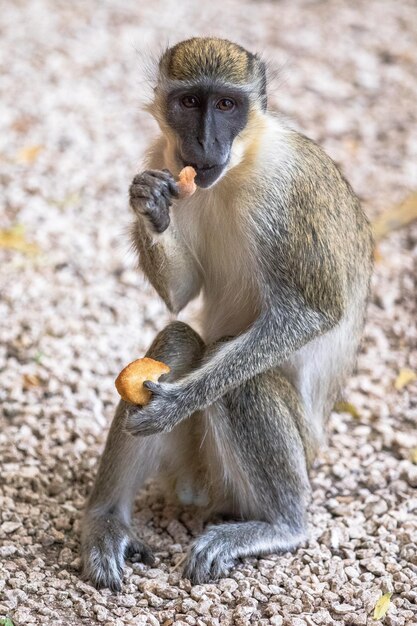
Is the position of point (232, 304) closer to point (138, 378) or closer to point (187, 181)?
point (138, 378)

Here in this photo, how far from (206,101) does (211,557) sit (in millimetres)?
2126

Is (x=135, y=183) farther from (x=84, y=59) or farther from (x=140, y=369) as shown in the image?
(x=84, y=59)

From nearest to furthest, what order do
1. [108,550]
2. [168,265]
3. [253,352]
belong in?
[253,352], [108,550], [168,265]

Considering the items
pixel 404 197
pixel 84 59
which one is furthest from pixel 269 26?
pixel 404 197

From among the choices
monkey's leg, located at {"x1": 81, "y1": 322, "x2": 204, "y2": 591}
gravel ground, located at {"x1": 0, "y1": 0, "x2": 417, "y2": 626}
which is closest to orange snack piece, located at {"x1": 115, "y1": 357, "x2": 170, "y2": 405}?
monkey's leg, located at {"x1": 81, "y1": 322, "x2": 204, "y2": 591}

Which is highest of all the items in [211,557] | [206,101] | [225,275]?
[206,101]

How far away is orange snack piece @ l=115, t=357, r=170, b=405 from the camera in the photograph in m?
4.56

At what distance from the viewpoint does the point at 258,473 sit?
16.1 ft

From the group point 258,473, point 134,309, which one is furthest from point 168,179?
point 134,309

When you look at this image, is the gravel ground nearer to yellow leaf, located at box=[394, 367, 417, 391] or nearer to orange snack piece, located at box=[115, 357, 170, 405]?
yellow leaf, located at box=[394, 367, 417, 391]

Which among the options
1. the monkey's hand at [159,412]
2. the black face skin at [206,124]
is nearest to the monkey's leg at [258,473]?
the monkey's hand at [159,412]

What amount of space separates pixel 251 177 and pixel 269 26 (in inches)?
256

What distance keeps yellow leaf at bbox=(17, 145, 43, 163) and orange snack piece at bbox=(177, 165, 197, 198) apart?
4271 millimetres

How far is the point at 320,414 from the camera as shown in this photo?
5414mm
